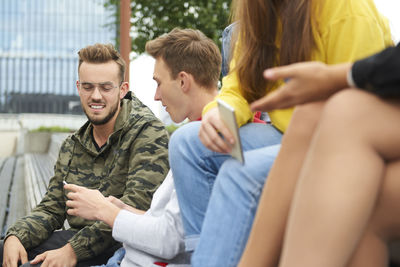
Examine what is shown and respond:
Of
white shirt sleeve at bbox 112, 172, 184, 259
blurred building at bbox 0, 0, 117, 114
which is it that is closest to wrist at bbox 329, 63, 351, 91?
white shirt sleeve at bbox 112, 172, 184, 259

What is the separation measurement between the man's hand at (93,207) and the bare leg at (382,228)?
1.27 m

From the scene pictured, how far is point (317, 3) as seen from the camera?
2.02 metres

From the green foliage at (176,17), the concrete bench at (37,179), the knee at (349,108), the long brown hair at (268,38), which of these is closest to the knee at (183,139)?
the long brown hair at (268,38)

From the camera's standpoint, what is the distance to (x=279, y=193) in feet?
4.95

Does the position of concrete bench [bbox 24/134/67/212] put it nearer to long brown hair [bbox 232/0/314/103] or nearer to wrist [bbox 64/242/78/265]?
wrist [bbox 64/242/78/265]

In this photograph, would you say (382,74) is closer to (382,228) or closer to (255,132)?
(382,228)

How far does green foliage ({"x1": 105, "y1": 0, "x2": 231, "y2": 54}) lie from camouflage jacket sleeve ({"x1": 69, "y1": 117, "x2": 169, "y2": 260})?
27.7ft

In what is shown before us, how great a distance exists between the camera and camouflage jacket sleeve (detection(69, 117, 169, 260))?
9.07 ft

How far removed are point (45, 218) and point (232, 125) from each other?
1.74m

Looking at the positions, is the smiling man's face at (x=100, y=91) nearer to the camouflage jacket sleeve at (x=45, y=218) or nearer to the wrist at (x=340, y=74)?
the camouflage jacket sleeve at (x=45, y=218)

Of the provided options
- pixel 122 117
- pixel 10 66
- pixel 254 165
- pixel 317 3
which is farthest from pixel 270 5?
pixel 10 66

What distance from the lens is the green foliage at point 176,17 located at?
11.5 meters

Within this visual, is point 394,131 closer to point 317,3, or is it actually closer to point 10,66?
point 317,3

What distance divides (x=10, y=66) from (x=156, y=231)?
240ft
